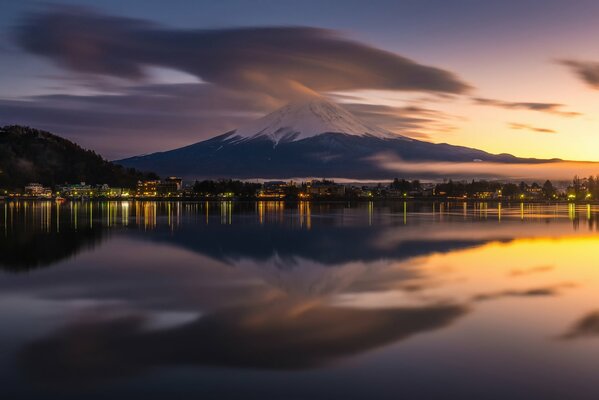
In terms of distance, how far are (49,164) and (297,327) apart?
177 meters

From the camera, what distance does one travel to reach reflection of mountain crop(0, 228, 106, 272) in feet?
51.5

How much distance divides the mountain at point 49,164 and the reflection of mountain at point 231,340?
515 ft

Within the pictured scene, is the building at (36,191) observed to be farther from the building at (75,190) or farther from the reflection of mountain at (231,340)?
the reflection of mountain at (231,340)

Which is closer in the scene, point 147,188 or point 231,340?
point 231,340

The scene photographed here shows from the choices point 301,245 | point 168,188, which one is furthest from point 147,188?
point 301,245

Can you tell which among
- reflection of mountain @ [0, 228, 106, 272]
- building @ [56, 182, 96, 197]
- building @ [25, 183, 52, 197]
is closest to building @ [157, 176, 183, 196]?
building @ [56, 182, 96, 197]

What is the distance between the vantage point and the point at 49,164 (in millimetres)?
170875

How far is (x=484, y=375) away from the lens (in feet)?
21.2

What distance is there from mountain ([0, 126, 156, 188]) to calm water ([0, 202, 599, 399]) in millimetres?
151853

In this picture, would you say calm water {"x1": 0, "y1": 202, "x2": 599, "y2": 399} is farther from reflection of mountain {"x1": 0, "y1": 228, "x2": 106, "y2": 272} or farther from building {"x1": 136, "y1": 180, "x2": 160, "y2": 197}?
building {"x1": 136, "y1": 180, "x2": 160, "y2": 197}

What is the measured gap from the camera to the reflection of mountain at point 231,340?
22.2 feet

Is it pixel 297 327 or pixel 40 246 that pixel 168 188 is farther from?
pixel 297 327

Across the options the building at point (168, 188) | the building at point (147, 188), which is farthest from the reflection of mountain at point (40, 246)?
the building at point (147, 188)

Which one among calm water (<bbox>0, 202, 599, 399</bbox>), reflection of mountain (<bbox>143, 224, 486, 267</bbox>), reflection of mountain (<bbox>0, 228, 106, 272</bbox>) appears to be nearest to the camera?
calm water (<bbox>0, 202, 599, 399</bbox>)
